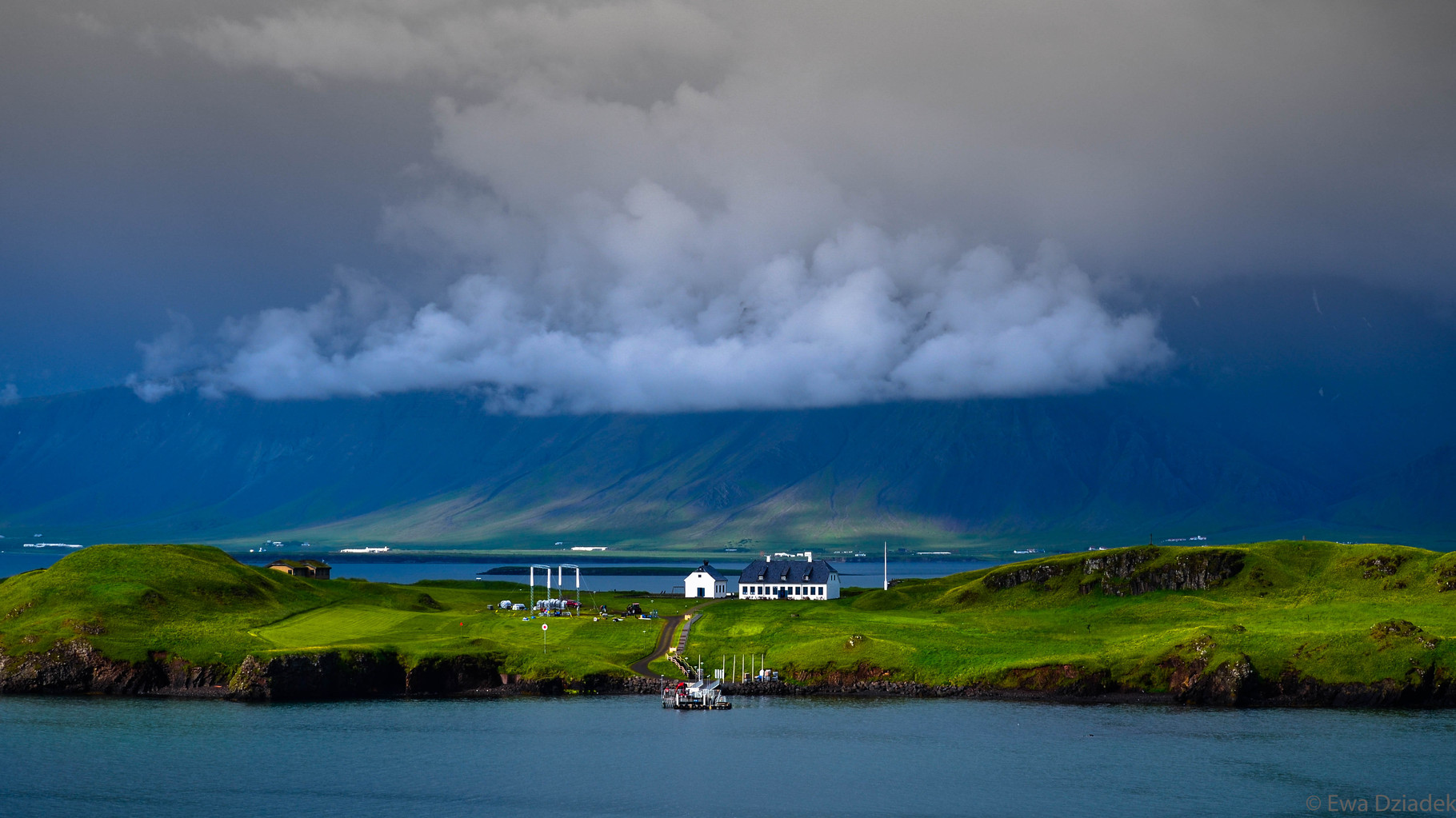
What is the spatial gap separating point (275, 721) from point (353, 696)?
1428 cm

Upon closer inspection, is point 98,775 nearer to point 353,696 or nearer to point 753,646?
point 353,696

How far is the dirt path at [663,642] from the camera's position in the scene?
13488 centimetres

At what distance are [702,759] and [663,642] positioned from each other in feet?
153

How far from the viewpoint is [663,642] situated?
5743 inches

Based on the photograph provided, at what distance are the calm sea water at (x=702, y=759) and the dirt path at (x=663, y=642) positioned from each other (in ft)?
33.2

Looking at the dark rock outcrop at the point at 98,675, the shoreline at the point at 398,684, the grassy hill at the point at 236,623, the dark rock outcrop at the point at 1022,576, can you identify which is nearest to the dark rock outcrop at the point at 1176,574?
the dark rock outcrop at the point at 1022,576

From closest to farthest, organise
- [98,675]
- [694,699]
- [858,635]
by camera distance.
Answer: [694,699] → [98,675] → [858,635]

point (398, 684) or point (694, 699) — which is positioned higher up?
point (398, 684)

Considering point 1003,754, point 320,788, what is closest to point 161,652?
point 320,788

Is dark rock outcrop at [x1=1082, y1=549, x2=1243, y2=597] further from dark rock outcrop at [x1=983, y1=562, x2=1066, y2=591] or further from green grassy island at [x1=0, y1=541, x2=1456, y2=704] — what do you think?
dark rock outcrop at [x1=983, y1=562, x2=1066, y2=591]

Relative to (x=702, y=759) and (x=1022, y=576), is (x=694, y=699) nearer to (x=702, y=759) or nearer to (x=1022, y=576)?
(x=702, y=759)

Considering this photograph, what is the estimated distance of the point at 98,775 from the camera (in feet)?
304

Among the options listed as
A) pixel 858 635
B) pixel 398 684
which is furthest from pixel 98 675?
pixel 858 635

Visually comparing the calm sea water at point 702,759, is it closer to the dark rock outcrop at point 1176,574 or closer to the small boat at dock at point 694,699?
the small boat at dock at point 694,699
